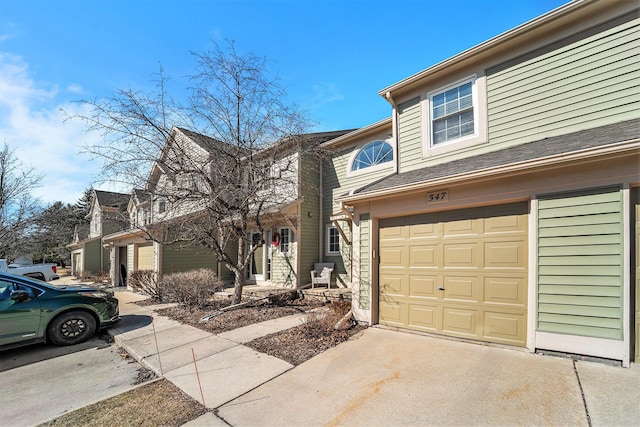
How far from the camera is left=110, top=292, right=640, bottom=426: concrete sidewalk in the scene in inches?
116

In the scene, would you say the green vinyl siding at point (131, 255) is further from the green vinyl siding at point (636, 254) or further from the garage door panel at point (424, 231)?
the green vinyl siding at point (636, 254)

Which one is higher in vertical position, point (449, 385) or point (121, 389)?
point (449, 385)

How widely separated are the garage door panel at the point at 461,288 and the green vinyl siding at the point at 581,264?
3.02 feet

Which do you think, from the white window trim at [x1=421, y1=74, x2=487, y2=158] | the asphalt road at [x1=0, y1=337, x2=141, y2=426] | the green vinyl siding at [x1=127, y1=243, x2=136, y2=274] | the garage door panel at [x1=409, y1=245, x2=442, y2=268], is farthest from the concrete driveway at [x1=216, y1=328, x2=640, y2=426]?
the green vinyl siding at [x1=127, y1=243, x2=136, y2=274]

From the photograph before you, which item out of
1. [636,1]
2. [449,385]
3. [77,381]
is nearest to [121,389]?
[77,381]

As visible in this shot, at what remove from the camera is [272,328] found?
20.6 ft

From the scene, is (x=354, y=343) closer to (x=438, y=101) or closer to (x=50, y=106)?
(x=438, y=101)

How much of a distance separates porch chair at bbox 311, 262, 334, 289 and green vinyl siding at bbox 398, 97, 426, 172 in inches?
185

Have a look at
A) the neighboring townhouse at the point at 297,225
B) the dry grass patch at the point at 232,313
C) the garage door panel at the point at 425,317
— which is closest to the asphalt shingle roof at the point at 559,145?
the garage door panel at the point at 425,317

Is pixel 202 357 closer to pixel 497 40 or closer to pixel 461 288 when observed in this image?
pixel 461 288

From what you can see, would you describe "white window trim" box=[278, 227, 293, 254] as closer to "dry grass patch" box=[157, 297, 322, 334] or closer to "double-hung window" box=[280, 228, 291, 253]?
"double-hung window" box=[280, 228, 291, 253]

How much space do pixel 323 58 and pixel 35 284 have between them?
8988mm

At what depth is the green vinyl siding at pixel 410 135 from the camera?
7278 millimetres

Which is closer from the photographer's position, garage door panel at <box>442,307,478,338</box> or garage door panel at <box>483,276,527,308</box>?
garage door panel at <box>483,276,527,308</box>
